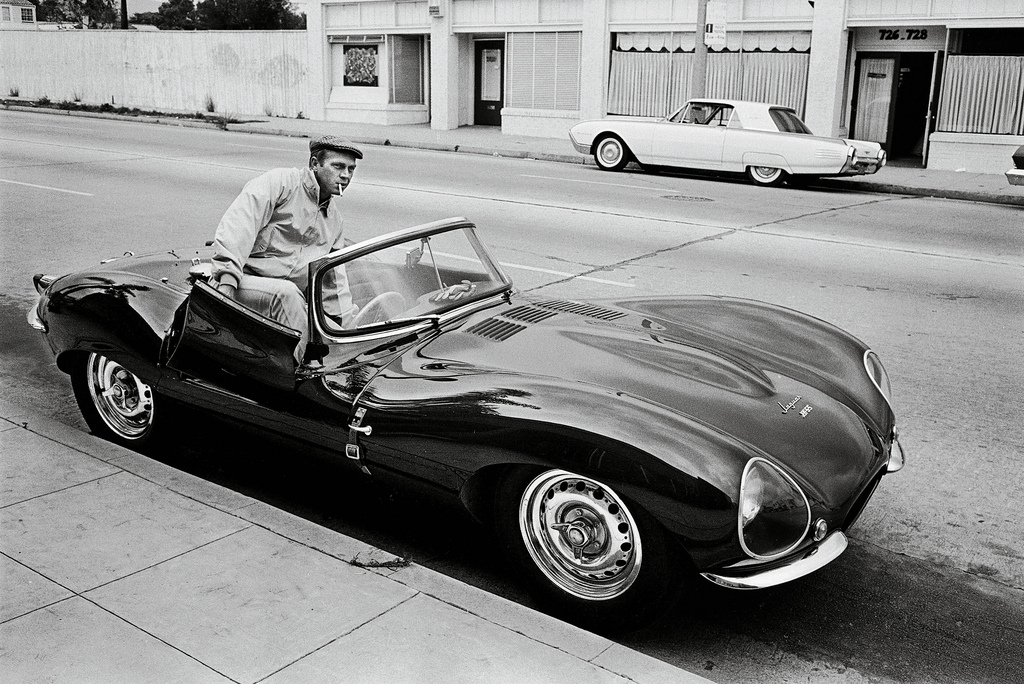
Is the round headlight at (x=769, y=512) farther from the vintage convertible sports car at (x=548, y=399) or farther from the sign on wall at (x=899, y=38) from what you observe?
the sign on wall at (x=899, y=38)

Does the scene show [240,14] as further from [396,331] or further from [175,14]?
[396,331]

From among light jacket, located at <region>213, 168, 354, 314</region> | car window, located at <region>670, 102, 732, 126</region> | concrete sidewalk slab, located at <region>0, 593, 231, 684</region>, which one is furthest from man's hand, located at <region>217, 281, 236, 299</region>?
car window, located at <region>670, 102, 732, 126</region>

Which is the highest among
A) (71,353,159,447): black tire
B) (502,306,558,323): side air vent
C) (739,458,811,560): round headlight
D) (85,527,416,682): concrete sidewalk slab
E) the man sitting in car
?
the man sitting in car

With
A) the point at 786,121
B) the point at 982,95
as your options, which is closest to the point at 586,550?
the point at 786,121

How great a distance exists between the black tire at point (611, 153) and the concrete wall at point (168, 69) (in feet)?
45.6

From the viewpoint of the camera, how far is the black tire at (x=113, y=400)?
16.0 feet

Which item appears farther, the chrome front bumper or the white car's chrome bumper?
the white car's chrome bumper

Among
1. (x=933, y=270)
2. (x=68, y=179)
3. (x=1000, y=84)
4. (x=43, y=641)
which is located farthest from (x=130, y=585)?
(x=1000, y=84)

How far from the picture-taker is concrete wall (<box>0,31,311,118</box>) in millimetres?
30703

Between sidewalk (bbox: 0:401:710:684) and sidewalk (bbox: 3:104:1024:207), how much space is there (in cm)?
1530

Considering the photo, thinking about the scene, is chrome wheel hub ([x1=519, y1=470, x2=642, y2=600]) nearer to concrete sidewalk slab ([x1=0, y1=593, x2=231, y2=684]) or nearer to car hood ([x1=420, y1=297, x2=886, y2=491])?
car hood ([x1=420, y1=297, x2=886, y2=491])

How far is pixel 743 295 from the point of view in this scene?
8438mm

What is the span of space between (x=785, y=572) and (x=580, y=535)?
2.25 ft

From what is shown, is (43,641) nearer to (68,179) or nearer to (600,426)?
(600,426)
